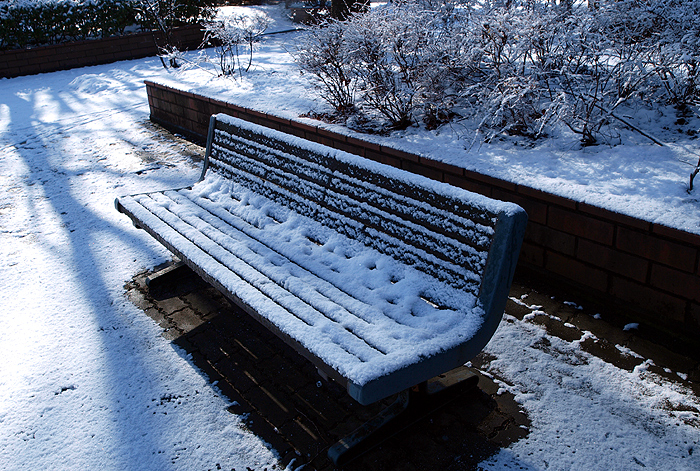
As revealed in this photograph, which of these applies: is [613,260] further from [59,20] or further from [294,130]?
[59,20]

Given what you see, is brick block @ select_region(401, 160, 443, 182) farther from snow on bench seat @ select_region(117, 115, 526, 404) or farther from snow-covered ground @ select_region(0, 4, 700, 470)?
snow on bench seat @ select_region(117, 115, 526, 404)

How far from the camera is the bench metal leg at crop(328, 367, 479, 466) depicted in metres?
2.29

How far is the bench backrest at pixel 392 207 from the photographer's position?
7.24 feet

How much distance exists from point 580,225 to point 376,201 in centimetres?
122

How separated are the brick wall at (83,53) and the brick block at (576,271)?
35.7ft

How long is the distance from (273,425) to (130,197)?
2.00 meters

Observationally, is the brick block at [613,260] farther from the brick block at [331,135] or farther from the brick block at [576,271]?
the brick block at [331,135]

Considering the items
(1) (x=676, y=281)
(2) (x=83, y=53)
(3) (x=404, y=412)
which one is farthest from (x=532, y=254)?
(2) (x=83, y=53)

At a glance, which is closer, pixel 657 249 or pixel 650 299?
pixel 657 249

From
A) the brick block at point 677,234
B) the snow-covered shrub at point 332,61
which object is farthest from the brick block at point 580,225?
the snow-covered shrub at point 332,61

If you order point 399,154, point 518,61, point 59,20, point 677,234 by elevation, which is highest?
point 59,20

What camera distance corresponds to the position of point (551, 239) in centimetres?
331

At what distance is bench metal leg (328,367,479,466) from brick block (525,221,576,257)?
41.3 inches

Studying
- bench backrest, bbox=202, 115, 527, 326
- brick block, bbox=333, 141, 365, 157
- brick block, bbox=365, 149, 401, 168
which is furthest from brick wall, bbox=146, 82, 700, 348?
bench backrest, bbox=202, 115, 527, 326
